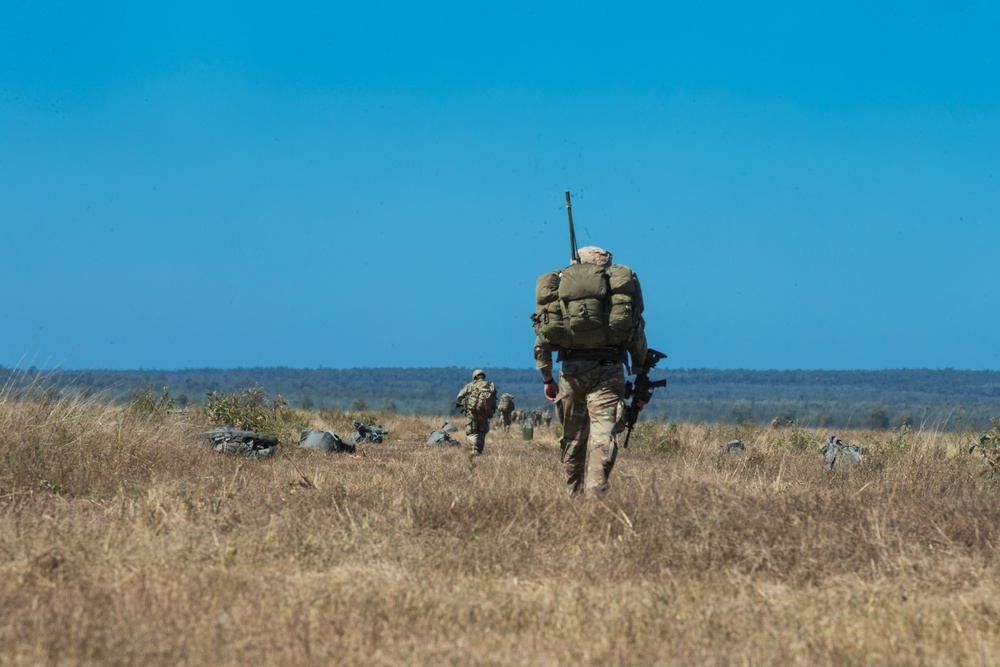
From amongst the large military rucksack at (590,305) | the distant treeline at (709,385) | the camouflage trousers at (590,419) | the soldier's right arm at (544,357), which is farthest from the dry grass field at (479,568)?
the distant treeline at (709,385)

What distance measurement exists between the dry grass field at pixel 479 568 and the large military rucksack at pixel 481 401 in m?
7.74

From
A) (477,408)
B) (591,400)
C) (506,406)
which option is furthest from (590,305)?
(506,406)

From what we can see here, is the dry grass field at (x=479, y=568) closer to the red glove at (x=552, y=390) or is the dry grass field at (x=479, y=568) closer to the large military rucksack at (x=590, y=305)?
the red glove at (x=552, y=390)

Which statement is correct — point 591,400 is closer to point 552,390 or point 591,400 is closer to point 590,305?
point 552,390

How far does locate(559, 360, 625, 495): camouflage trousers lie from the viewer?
8.12m

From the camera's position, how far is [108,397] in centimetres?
1300

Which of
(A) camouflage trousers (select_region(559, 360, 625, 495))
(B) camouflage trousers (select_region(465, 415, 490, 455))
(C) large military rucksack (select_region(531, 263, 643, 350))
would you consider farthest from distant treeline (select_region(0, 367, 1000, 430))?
(C) large military rucksack (select_region(531, 263, 643, 350))

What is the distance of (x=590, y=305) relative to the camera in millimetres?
7992

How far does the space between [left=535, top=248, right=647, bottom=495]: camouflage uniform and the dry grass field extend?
0.26 meters

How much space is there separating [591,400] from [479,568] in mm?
2577

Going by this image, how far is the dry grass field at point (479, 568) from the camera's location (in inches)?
181

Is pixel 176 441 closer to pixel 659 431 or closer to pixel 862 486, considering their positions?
pixel 862 486

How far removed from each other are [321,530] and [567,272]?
104 inches

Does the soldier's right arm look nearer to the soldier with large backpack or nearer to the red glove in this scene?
the red glove
